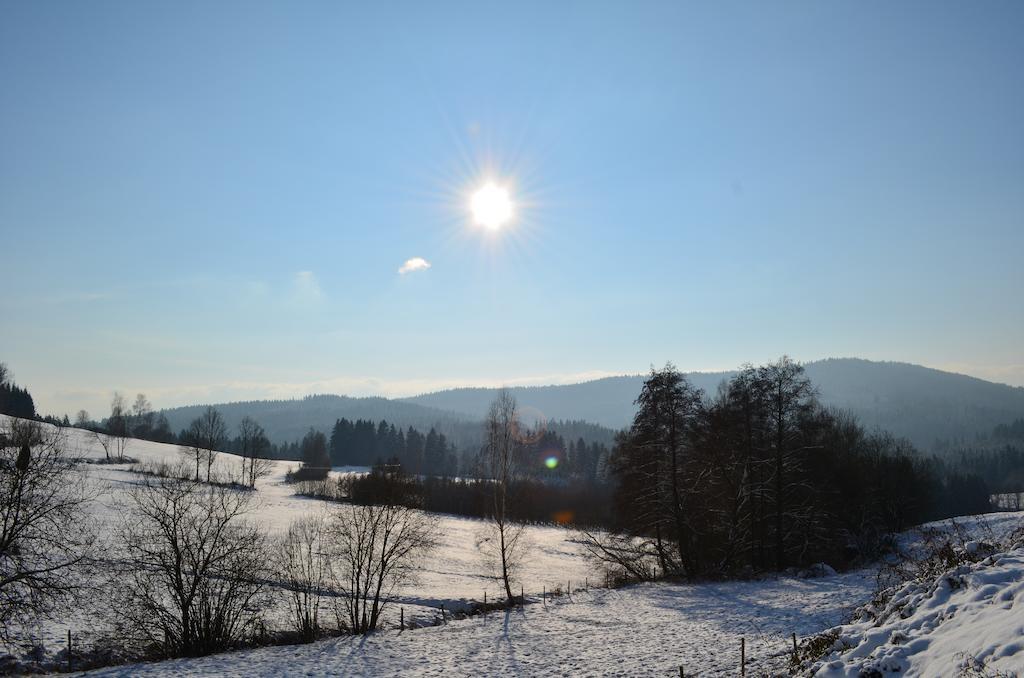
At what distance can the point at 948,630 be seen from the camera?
9078 millimetres

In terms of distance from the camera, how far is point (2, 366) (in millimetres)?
123375

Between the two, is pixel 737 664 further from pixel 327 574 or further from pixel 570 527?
pixel 570 527

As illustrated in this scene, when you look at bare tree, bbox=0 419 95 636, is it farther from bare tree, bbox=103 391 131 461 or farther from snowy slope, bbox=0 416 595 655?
bare tree, bbox=103 391 131 461

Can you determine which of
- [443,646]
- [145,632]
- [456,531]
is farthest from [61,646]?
[456,531]

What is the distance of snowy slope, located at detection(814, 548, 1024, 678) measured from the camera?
25.6 feet

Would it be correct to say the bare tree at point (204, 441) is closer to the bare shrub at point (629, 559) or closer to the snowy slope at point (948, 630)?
the bare shrub at point (629, 559)

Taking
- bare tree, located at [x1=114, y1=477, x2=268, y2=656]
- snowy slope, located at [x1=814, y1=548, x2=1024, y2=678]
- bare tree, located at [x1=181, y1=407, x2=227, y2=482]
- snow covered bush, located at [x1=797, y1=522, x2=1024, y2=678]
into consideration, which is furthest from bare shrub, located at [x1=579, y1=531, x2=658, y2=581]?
bare tree, located at [x1=181, y1=407, x2=227, y2=482]

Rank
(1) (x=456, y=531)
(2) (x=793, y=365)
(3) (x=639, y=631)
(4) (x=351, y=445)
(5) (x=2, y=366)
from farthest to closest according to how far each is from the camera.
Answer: (4) (x=351, y=445)
(5) (x=2, y=366)
(1) (x=456, y=531)
(2) (x=793, y=365)
(3) (x=639, y=631)

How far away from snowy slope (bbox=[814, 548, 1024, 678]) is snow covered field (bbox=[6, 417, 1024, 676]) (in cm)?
3

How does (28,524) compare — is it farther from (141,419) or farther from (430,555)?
(141,419)

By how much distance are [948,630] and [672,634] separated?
13.5 metres

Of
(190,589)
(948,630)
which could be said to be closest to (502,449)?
(190,589)

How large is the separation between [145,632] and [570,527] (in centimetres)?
6802

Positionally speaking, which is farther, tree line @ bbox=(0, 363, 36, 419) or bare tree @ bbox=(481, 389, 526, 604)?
tree line @ bbox=(0, 363, 36, 419)
